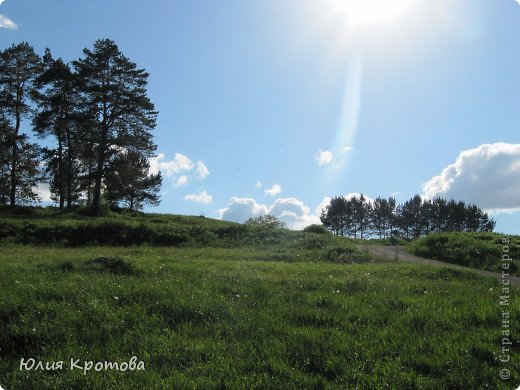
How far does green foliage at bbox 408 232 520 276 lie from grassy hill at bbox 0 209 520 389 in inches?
250

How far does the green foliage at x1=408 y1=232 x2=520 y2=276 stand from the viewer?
16814 mm

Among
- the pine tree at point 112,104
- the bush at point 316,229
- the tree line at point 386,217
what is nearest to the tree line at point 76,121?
the pine tree at point 112,104

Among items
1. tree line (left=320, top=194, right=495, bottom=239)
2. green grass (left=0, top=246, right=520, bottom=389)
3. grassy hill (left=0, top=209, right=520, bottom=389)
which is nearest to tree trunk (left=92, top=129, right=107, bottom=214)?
grassy hill (left=0, top=209, right=520, bottom=389)

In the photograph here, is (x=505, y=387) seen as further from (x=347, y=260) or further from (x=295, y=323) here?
(x=347, y=260)

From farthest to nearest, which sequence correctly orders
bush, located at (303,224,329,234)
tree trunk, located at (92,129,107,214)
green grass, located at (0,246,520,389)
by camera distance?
→ tree trunk, located at (92,129,107,214), bush, located at (303,224,329,234), green grass, located at (0,246,520,389)

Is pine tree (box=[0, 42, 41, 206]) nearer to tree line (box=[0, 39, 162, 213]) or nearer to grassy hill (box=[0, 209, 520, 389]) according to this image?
tree line (box=[0, 39, 162, 213])

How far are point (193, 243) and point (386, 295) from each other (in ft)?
53.7

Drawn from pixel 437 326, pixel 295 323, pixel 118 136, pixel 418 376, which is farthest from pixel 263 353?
pixel 118 136

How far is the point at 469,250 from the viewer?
61.7ft

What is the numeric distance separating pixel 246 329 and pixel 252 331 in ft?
0.35

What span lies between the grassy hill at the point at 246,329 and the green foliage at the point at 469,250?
634 cm

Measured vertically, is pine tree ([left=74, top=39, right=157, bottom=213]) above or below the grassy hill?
above

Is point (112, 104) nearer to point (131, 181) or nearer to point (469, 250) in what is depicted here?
point (131, 181)

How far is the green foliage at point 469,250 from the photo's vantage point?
16.8m
